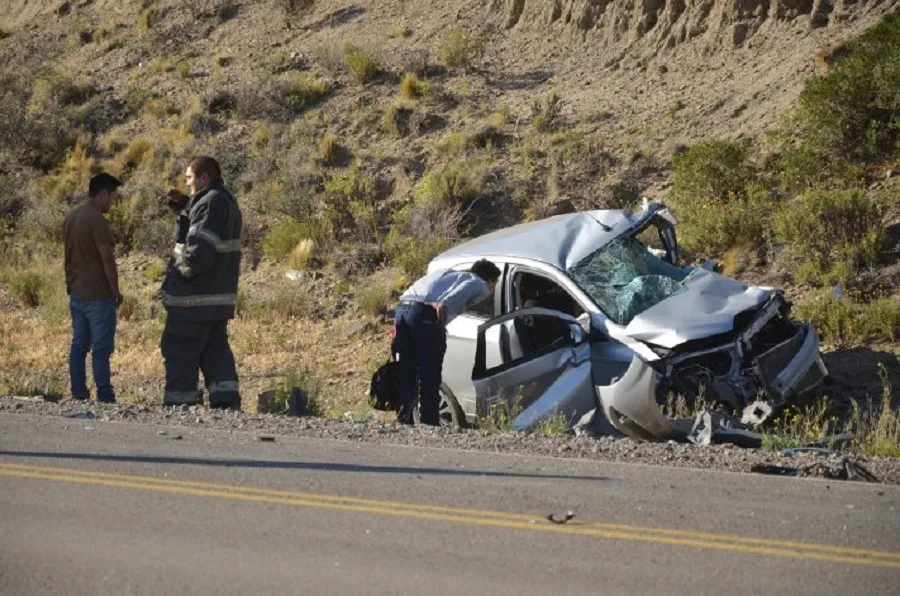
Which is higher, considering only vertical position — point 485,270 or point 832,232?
point 485,270

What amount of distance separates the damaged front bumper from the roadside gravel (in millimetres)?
319

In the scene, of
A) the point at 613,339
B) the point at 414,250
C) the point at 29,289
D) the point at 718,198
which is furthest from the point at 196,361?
the point at 29,289

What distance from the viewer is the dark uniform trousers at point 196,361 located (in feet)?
38.2

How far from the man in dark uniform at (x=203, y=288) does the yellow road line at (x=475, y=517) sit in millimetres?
3070

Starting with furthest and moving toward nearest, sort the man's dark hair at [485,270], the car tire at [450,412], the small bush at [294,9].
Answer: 1. the small bush at [294,9]
2. the car tire at [450,412]
3. the man's dark hair at [485,270]

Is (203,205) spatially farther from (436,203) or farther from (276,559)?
(436,203)

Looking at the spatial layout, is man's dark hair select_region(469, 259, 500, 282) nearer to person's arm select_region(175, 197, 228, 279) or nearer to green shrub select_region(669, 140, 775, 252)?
person's arm select_region(175, 197, 228, 279)

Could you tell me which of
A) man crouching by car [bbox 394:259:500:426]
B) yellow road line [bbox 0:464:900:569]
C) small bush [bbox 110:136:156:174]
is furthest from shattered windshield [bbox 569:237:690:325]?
small bush [bbox 110:136:156:174]

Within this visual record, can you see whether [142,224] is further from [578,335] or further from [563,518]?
[563,518]

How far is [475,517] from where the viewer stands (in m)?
7.19

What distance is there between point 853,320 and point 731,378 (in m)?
4.55

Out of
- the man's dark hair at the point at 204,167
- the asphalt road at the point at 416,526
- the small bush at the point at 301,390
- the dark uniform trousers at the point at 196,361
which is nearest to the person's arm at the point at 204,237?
the man's dark hair at the point at 204,167

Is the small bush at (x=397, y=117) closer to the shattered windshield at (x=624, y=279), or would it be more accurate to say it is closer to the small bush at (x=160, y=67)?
the small bush at (x=160, y=67)

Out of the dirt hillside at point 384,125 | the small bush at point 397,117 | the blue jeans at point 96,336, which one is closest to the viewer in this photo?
the blue jeans at point 96,336
